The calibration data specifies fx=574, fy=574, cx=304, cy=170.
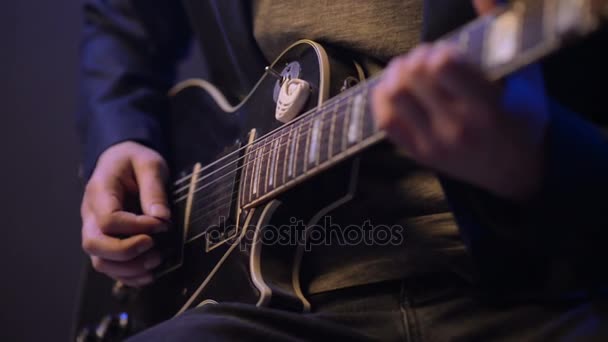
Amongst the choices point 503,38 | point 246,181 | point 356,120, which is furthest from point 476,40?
point 246,181

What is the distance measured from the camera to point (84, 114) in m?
1.04

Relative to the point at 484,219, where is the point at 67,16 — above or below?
below

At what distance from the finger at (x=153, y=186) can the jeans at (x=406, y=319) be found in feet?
0.74

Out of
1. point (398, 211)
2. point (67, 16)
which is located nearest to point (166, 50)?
point (67, 16)

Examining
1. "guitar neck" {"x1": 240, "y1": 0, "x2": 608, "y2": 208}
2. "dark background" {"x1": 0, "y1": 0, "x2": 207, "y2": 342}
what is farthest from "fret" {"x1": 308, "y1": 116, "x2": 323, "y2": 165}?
"dark background" {"x1": 0, "y1": 0, "x2": 207, "y2": 342}

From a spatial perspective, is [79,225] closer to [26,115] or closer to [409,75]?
[26,115]

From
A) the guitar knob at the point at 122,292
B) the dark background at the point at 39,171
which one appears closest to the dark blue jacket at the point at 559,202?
the guitar knob at the point at 122,292

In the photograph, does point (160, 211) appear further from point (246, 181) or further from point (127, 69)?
point (127, 69)

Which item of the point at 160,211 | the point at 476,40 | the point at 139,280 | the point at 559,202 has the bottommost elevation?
the point at 139,280

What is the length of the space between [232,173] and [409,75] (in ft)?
1.20

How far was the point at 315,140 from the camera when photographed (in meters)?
0.57

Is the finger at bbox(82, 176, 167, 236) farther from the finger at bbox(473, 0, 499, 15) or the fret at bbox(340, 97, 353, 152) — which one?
the finger at bbox(473, 0, 499, 15)

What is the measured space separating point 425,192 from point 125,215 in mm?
423

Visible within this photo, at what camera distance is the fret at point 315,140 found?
56cm
